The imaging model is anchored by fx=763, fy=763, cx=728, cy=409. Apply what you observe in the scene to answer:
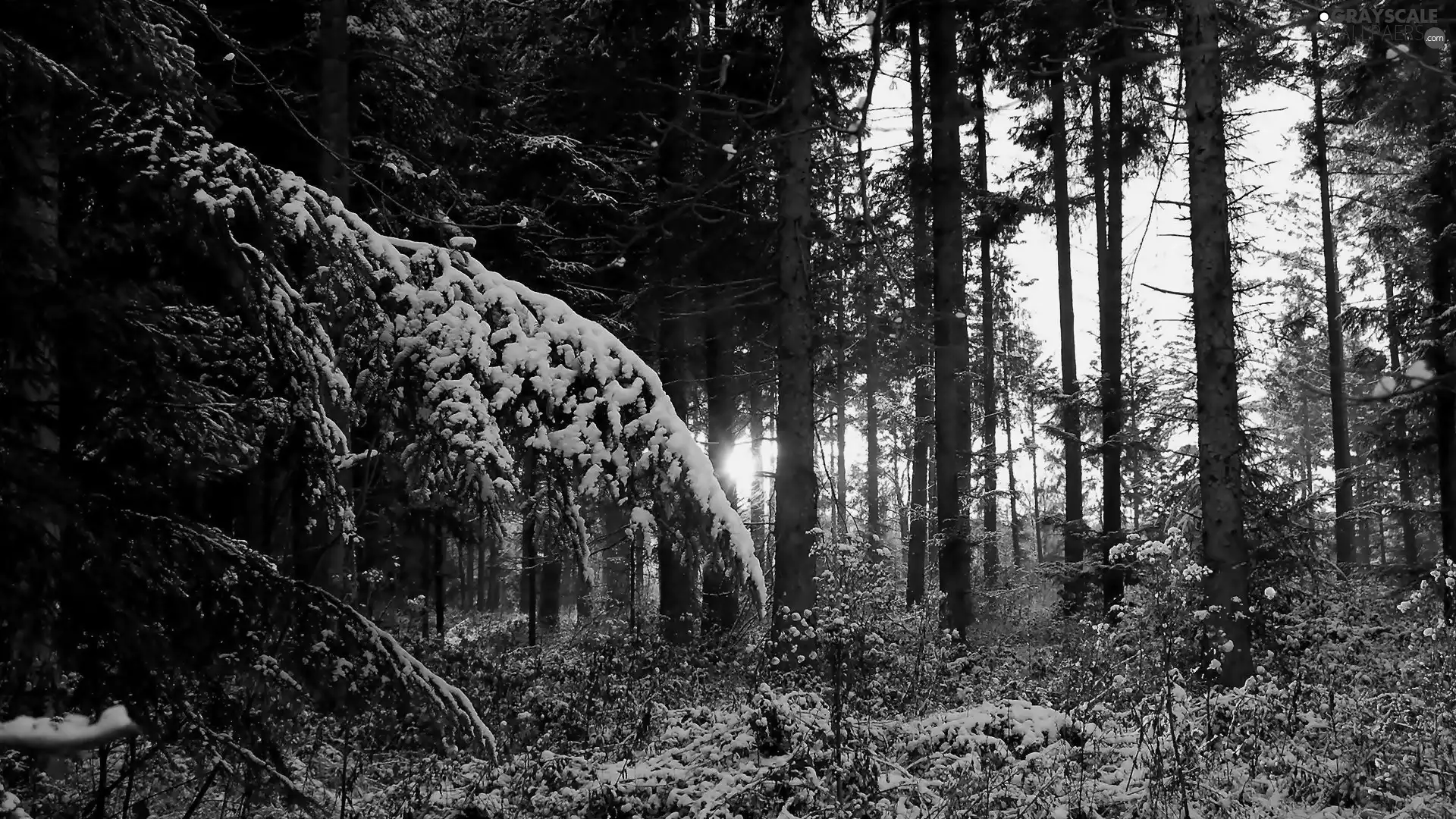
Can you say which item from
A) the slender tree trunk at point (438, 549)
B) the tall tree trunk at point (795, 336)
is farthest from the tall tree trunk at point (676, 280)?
the tall tree trunk at point (795, 336)

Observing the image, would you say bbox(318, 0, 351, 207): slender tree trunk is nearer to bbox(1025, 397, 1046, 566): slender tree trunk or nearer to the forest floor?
the forest floor

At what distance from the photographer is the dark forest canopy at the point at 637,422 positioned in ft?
7.79

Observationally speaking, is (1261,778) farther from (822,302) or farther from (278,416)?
(822,302)

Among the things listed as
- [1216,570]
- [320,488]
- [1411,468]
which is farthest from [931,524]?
[320,488]

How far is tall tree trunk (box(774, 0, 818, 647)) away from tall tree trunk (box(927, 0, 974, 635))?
11.9 ft

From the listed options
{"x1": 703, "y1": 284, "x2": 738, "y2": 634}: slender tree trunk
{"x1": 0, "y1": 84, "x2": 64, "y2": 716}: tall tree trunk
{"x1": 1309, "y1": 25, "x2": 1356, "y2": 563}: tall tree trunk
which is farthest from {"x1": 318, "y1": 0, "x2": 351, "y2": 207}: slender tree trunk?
{"x1": 1309, "y1": 25, "x2": 1356, "y2": 563}: tall tree trunk

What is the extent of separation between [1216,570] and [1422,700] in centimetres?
175

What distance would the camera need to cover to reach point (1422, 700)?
5.89 m

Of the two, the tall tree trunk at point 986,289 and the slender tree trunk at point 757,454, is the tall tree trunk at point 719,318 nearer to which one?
the slender tree trunk at point 757,454

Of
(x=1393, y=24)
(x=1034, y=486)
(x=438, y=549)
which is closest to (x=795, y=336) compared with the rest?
(x=438, y=549)

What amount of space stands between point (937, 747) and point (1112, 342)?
11.3 meters

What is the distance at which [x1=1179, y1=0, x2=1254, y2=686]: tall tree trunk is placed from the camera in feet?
24.1

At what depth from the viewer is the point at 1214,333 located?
746cm

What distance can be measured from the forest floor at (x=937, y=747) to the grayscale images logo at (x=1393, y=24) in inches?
143
